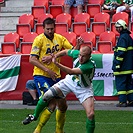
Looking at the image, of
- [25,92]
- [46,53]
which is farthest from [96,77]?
[46,53]

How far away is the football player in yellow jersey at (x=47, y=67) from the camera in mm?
10547

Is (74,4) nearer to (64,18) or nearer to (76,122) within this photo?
(64,18)

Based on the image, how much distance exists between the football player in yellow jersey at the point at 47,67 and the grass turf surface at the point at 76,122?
534 millimetres

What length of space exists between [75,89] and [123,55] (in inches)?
177

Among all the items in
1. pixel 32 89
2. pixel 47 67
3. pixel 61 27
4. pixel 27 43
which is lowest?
pixel 32 89

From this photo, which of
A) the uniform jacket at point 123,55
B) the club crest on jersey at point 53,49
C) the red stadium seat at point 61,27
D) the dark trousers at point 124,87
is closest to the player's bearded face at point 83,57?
the club crest on jersey at point 53,49

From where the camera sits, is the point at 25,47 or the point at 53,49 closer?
the point at 53,49

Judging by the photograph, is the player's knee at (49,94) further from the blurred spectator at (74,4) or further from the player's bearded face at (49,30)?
the blurred spectator at (74,4)

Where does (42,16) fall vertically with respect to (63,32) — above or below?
above

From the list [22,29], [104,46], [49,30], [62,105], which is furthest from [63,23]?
[62,105]

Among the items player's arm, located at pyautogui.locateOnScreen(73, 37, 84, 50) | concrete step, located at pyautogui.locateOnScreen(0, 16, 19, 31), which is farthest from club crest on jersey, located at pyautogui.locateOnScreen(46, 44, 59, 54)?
concrete step, located at pyautogui.locateOnScreen(0, 16, 19, 31)

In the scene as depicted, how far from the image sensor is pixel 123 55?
47.5 ft

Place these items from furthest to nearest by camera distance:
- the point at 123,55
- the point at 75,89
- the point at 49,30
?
the point at 123,55, the point at 49,30, the point at 75,89

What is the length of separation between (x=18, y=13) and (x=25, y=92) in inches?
224
